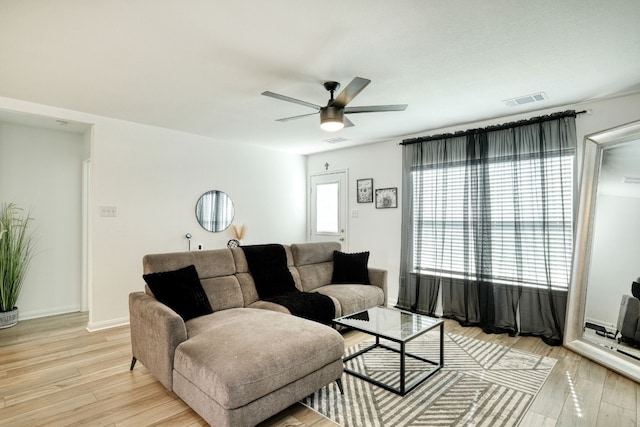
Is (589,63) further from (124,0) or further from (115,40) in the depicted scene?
(115,40)

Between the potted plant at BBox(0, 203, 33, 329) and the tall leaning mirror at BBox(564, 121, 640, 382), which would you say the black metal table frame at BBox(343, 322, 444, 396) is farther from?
the potted plant at BBox(0, 203, 33, 329)

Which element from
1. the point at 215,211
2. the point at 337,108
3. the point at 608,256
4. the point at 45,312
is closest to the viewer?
the point at 337,108

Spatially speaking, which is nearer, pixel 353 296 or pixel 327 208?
pixel 353 296

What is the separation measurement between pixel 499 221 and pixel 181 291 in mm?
3468

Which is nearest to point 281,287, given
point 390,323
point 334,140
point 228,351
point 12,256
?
point 390,323

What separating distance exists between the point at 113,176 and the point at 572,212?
5133mm

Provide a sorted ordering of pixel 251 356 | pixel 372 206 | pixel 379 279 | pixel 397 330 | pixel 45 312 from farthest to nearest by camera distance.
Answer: pixel 372 206 → pixel 45 312 → pixel 379 279 → pixel 397 330 → pixel 251 356

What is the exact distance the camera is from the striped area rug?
211cm

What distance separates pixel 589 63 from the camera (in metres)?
2.53

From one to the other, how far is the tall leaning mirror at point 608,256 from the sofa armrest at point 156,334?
3.47m

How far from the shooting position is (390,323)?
2809mm

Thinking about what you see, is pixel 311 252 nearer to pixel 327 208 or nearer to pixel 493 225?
pixel 327 208

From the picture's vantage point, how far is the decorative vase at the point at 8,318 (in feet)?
12.5

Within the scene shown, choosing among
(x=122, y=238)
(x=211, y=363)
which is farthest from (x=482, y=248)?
(x=122, y=238)
